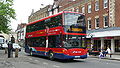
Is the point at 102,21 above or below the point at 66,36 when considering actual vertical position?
above

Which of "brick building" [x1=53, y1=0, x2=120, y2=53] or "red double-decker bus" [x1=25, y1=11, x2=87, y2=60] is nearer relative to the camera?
"red double-decker bus" [x1=25, y1=11, x2=87, y2=60]

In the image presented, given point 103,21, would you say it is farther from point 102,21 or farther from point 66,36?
point 66,36

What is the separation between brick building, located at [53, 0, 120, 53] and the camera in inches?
1129

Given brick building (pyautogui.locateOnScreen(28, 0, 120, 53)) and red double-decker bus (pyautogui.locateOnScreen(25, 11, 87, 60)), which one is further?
brick building (pyautogui.locateOnScreen(28, 0, 120, 53))

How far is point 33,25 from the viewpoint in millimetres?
22422

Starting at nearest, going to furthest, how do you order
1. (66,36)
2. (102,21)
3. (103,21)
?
1. (66,36)
2. (103,21)
3. (102,21)

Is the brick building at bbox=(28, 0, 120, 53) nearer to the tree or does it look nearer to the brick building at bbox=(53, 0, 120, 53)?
the brick building at bbox=(53, 0, 120, 53)

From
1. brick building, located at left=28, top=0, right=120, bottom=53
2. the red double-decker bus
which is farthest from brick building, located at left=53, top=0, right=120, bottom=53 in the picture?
the red double-decker bus

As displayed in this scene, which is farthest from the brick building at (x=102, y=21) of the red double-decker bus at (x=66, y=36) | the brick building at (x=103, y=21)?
the red double-decker bus at (x=66, y=36)

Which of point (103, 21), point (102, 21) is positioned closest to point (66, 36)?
point (103, 21)

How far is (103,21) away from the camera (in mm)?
31141

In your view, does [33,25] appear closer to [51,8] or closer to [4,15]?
[4,15]

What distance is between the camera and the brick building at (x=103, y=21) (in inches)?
1129

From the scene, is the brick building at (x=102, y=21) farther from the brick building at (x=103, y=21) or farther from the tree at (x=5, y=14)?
the tree at (x=5, y=14)
